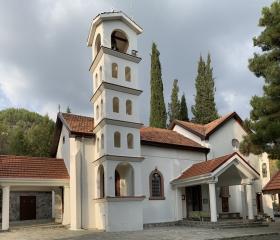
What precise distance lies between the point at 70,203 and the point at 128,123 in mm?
5628

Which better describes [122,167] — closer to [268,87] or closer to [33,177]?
[33,177]

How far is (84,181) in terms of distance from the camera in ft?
68.3

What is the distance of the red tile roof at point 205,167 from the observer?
20297 millimetres

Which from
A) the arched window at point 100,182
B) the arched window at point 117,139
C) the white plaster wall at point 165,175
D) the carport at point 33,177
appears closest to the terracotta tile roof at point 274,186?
the white plaster wall at point 165,175

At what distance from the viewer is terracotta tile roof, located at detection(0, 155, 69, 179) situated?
67.1 ft

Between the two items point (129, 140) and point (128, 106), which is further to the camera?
point (128, 106)

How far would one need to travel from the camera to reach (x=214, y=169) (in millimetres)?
19953

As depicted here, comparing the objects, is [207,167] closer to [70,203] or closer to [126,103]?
[126,103]

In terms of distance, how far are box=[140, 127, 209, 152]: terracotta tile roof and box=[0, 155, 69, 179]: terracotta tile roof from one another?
5.33 m

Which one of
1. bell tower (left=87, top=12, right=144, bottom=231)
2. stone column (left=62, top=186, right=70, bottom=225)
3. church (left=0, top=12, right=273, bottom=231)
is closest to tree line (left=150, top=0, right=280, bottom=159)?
church (left=0, top=12, right=273, bottom=231)

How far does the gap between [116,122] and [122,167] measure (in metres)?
2.99

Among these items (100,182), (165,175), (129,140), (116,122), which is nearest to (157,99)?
(165,175)

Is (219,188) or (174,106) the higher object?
(174,106)

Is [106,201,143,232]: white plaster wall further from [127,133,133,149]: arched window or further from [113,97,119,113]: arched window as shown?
[113,97,119,113]: arched window
